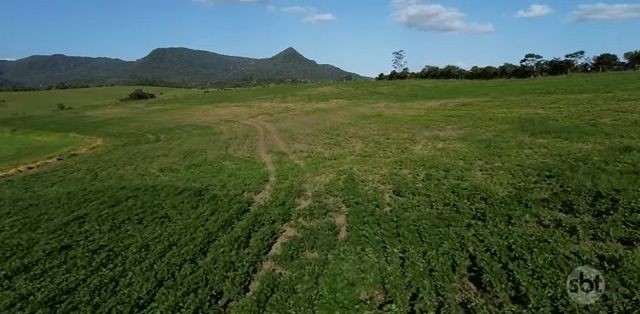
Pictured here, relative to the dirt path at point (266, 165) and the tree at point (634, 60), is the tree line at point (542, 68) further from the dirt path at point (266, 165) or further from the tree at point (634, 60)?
the dirt path at point (266, 165)

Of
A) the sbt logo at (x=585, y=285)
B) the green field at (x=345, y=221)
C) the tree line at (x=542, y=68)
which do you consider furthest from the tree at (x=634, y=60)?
the sbt logo at (x=585, y=285)

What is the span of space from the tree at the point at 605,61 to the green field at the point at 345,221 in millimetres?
88679

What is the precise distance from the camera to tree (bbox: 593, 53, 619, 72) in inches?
4798

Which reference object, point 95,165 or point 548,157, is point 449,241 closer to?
point 548,157

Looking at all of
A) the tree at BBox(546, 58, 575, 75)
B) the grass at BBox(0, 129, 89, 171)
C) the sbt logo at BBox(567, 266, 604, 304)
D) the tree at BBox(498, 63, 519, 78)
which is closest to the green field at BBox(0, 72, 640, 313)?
the sbt logo at BBox(567, 266, 604, 304)

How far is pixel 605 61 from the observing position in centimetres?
12475

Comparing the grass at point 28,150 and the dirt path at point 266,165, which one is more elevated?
the dirt path at point 266,165

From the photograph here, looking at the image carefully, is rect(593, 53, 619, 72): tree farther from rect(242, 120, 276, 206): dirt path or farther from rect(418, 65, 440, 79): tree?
rect(242, 120, 276, 206): dirt path

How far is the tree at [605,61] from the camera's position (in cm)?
12188

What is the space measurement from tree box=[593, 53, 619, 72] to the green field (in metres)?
88.7

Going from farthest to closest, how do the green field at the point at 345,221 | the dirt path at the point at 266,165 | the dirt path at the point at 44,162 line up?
the dirt path at the point at 44,162, the dirt path at the point at 266,165, the green field at the point at 345,221

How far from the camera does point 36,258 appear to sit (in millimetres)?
20312

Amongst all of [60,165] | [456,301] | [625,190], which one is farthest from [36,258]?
[625,190]

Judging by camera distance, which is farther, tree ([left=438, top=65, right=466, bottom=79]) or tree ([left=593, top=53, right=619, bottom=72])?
tree ([left=438, top=65, right=466, bottom=79])
